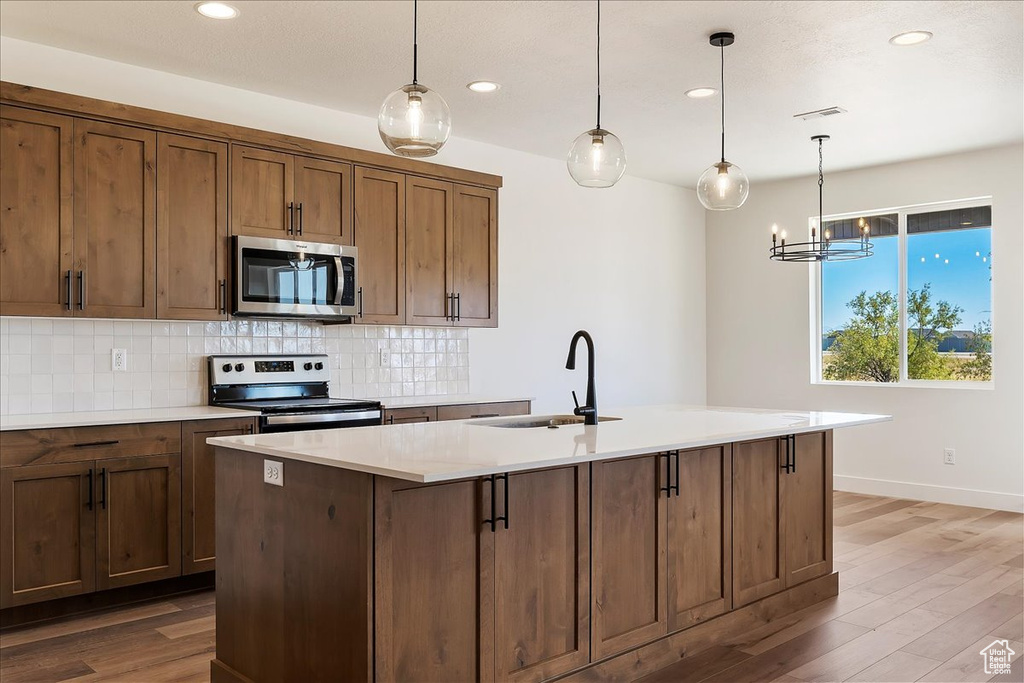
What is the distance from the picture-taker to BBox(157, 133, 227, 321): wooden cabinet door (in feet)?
13.1

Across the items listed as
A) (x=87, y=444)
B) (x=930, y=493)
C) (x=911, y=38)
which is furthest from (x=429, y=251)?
(x=930, y=493)

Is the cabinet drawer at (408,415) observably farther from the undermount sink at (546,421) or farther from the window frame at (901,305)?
the window frame at (901,305)

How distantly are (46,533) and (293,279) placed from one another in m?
1.72

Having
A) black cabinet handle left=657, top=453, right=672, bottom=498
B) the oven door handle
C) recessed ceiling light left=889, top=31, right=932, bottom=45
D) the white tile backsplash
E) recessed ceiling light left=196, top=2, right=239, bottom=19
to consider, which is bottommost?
black cabinet handle left=657, top=453, right=672, bottom=498

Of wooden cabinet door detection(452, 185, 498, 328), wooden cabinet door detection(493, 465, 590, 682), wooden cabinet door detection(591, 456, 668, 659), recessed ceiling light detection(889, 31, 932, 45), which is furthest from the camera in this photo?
wooden cabinet door detection(452, 185, 498, 328)

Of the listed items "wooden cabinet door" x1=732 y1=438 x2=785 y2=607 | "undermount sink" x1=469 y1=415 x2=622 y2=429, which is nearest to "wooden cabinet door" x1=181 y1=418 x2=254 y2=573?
"undermount sink" x1=469 y1=415 x2=622 y2=429

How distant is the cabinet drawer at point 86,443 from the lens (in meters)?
3.37

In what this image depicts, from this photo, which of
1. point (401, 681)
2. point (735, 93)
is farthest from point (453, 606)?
point (735, 93)

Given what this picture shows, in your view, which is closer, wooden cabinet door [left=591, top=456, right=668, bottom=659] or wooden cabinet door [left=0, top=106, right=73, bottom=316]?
wooden cabinet door [left=591, top=456, right=668, bottom=659]

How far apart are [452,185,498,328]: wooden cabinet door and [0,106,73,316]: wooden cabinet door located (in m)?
2.31

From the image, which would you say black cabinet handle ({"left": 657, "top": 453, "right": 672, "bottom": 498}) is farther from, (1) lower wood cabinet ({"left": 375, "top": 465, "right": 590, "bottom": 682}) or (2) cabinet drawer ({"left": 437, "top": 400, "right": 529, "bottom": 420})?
(2) cabinet drawer ({"left": 437, "top": 400, "right": 529, "bottom": 420})

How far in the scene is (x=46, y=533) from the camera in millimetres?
3439

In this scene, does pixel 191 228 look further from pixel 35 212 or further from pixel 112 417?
pixel 112 417

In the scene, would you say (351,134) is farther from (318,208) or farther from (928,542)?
(928,542)
